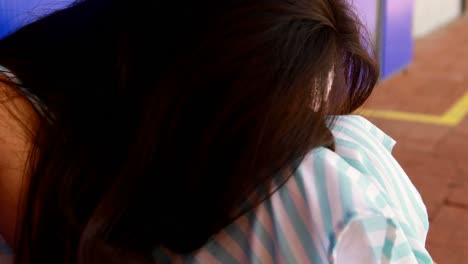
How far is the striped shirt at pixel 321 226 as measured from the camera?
712 millimetres

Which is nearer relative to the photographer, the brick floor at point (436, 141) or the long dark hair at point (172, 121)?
the long dark hair at point (172, 121)

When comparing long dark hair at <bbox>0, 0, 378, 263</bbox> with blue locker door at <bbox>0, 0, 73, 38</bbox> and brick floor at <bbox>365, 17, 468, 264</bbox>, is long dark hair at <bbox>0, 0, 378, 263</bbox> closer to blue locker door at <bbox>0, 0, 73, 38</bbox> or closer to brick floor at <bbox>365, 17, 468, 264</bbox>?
blue locker door at <bbox>0, 0, 73, 38</bbox>

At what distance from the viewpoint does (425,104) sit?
411 cm

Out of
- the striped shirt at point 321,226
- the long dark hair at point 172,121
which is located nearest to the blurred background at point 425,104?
the long dark hair at point 172,121

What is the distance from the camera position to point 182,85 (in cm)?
75

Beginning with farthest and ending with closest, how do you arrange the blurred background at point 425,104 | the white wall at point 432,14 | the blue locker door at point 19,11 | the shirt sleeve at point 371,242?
the white wall at point 432,14
the blurred background at point 425,104
the blue locker door at point 19,11
the shirt sleeve at point 371,242

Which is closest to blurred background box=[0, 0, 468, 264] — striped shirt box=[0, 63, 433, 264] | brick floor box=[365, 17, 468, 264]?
brick floor box=[365, 17, 468, 264]

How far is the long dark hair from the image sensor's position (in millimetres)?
748

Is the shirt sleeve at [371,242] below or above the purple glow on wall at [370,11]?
above

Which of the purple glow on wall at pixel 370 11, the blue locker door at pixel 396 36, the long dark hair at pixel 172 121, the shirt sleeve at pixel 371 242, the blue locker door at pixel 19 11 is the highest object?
the long dark hair at pixel 172 121

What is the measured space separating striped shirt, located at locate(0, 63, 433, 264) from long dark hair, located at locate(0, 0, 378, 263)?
0.8 inches

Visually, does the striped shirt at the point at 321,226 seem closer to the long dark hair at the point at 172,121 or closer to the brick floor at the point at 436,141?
the long dark hair at the point at 172,121

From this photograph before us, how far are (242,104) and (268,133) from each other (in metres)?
0.04

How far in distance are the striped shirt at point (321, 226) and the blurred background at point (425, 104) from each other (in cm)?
69
